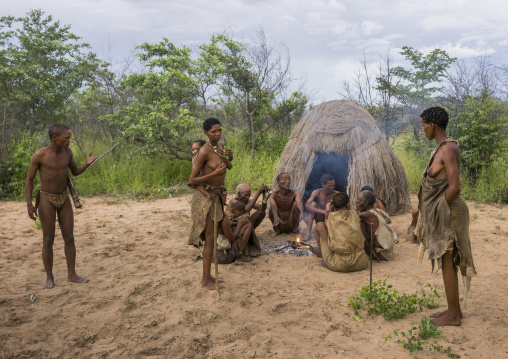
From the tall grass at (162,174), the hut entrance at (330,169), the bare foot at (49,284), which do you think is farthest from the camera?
the tall grass at (162,174)

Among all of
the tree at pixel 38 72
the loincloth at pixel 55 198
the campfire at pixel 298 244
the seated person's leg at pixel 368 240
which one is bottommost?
the campfire at pixel 298 244

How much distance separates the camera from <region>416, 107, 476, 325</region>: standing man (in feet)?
9.50

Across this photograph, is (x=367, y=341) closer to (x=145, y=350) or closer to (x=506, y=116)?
(x=145, y=350)

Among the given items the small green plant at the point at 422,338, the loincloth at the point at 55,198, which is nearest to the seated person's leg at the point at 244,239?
the loincloth at the point at 55,198

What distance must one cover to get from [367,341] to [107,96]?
11260mm

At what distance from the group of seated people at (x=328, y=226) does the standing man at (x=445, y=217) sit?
1.22m

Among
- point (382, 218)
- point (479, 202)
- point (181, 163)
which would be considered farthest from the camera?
point (181, 163)

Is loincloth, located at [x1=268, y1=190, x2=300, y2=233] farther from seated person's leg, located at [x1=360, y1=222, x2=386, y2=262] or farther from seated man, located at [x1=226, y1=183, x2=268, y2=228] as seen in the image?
seated person's leg, located at [x1=360, y1=222, x2=386, y2=262]

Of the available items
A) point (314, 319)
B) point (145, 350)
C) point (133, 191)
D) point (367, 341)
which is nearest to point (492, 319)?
point (367, 341)

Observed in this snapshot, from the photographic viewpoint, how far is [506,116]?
319 inches

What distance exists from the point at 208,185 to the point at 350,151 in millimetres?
3417

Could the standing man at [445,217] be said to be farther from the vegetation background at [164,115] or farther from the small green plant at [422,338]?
the vegetation background at [164,115]

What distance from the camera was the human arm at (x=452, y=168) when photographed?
9.16 feet

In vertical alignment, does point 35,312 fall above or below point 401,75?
below
